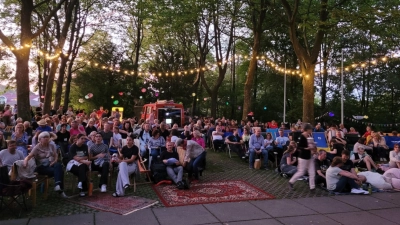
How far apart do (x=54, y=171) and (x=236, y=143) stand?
21.8 ft

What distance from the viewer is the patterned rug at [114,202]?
5535 millimetres

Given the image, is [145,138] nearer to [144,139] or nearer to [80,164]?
[144,139]

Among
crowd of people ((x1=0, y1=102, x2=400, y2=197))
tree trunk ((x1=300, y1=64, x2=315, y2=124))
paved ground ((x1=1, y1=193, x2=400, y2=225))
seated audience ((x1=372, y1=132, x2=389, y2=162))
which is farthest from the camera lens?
tree trunk ((x1=300, y1=64, x2=315, y2=124))

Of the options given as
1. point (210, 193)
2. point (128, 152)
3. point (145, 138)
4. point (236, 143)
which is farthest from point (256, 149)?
point (128, 152)

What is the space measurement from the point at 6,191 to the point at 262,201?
4350 mm

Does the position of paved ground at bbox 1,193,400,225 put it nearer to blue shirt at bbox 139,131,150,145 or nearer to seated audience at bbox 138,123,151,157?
seated audience at bbox 138,123,151,157

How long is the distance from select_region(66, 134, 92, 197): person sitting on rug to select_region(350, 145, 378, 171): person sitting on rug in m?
7.02

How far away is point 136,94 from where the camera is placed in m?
Answer: 29.7

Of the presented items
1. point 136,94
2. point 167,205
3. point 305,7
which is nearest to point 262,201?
point 167,205

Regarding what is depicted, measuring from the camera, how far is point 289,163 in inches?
344

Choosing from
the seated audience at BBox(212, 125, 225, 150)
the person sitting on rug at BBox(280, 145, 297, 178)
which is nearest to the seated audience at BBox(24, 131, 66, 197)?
A: the person sitting on rug at BBox(280, 145, 297, 178)

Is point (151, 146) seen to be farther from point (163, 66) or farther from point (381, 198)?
point (163, 66)

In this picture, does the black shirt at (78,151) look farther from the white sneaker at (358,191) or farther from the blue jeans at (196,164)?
the white sneaker at (358,191)

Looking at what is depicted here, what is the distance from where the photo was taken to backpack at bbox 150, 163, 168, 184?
7.61 meters
